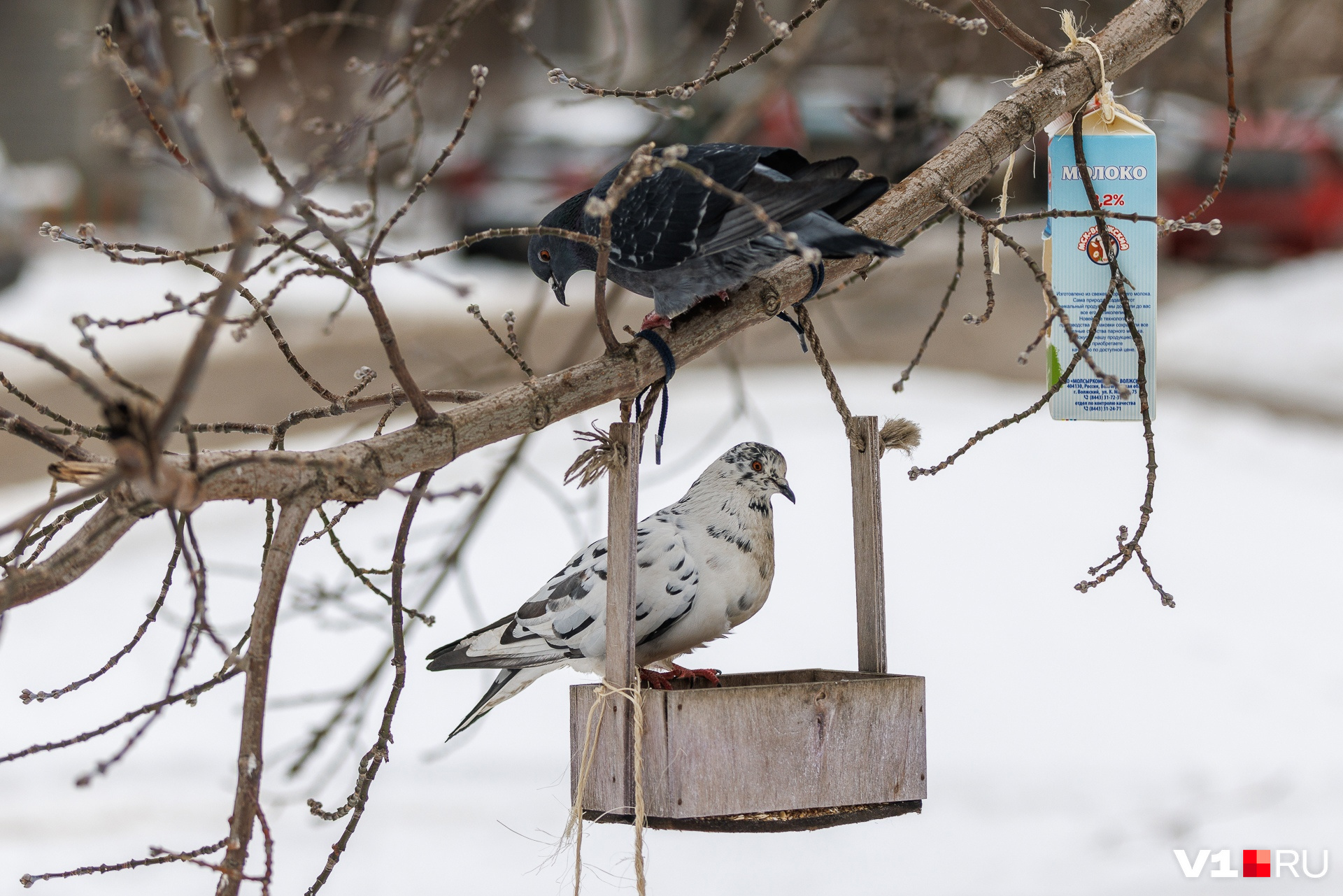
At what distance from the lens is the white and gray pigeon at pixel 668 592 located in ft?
5.24

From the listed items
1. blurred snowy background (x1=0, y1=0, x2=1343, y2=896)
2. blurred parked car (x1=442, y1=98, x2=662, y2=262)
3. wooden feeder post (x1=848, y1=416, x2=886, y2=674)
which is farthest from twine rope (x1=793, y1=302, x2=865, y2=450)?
blurred parked car (x1=442, y1=98, x2=662, y2=262)

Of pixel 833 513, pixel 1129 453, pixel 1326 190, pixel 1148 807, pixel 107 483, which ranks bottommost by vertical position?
pixel 1148 807

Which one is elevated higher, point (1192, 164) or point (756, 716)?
point (1192, 164)

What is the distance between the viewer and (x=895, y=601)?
5070mm

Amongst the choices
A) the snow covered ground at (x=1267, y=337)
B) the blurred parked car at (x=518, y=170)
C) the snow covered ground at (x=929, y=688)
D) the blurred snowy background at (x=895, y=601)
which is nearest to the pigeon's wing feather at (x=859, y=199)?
the blurred snowy background at (x=895, y=601)

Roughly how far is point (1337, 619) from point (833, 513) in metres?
2.08

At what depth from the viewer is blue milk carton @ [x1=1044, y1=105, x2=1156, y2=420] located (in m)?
1.62

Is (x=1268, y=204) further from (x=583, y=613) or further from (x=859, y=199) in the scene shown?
(x=583, y=613)

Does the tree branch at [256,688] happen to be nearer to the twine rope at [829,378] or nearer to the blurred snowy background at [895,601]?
the blurred snowy background at [895,601]

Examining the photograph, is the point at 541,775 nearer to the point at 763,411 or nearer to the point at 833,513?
the point at 833,513

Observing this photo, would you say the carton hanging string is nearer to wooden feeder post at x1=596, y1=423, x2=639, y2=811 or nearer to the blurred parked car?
wooden feeder post at x1=596, y1=423, x2=639, y2=811

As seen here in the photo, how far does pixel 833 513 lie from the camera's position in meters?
5.14

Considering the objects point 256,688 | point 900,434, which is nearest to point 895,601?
point 900,434

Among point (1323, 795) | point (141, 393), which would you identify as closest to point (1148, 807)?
point (1323, 795)
